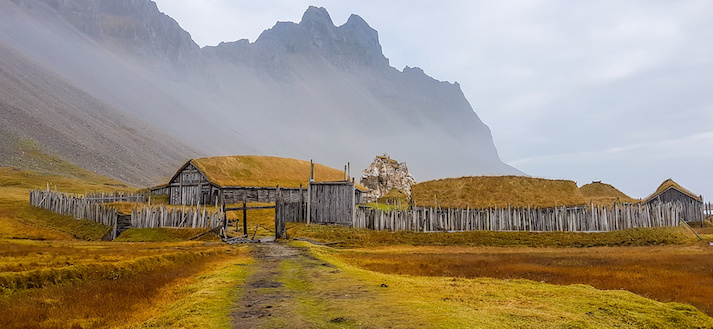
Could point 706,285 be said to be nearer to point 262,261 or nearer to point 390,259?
point 390,259

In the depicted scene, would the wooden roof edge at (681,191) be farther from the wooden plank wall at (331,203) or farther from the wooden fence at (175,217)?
the wooden fence at (175,217)

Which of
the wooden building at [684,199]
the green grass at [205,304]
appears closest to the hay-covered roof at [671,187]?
the wooden building at [684,199]

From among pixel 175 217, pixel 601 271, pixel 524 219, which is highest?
pixel 175 217

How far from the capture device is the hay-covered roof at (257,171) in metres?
46.9

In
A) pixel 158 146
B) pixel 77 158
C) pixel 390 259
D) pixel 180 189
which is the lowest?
pixel 390 259

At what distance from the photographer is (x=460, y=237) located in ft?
91.9

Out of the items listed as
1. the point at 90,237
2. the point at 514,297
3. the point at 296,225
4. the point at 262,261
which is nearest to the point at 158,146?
the point at 90,237

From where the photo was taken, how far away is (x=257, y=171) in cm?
5156

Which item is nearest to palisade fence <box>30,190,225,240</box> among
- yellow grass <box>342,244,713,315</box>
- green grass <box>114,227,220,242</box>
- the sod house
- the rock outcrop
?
green grass <box>114,227,220,242</box>

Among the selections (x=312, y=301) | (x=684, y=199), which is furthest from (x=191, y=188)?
(x=684, y=199)

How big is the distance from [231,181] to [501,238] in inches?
1171

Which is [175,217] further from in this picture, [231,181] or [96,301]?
[96,301]

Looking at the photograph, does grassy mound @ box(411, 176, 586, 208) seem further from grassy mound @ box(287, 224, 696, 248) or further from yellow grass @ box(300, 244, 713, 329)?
yellow grass @ box(300, 244, 713, 329)

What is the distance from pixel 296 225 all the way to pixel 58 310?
71.1ft
